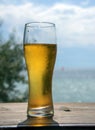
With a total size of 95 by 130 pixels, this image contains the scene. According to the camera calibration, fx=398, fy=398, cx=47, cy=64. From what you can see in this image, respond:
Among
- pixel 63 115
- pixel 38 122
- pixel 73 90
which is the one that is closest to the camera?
pixel 38 122

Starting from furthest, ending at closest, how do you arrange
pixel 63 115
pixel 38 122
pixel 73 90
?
pixel 73 90 < pixel 63 115 < pixel 38 122

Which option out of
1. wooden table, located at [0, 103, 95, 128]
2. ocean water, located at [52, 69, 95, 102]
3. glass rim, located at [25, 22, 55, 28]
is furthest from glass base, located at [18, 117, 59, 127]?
ocean water, located at [52, 69, 95, 102]

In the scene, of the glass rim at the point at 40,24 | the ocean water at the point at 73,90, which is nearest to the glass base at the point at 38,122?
the glass rim at the point at 40,24

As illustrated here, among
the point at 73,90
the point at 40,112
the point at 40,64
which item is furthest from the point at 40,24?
the point at 73,90

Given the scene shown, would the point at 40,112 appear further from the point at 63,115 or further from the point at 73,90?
the point at 73,90

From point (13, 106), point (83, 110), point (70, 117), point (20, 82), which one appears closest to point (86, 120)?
point (70, 117)

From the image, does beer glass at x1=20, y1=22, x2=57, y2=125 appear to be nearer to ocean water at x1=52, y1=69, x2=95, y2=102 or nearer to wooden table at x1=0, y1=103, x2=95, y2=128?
wooden table at x1=0, y1=103, x2=95, y2=128

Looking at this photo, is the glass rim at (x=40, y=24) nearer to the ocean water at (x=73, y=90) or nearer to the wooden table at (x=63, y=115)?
the wooden table at (x=63, y=115)
